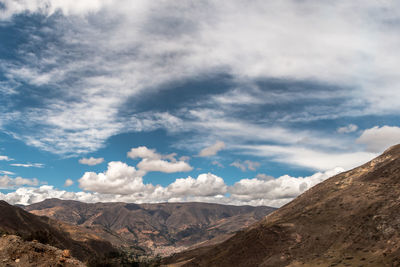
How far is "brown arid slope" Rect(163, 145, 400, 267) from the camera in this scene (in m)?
101

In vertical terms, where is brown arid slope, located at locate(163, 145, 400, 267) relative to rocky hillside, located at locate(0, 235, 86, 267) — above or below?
below

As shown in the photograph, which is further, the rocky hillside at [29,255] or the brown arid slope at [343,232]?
the brown arid slope at [343,232]

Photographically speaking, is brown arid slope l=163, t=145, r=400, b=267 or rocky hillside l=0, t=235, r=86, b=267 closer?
rocky hillside l=0, t=235, r=86, b=267

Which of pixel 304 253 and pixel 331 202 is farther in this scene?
pixel 331 202

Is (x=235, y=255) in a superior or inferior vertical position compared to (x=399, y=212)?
inferior

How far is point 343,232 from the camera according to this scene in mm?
123812

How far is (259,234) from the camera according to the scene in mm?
154250

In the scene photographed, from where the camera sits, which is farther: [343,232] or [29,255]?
[343,232]

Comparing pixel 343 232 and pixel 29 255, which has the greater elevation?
pixel 29 255

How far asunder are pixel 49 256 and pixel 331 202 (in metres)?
164

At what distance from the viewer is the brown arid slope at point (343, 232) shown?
101 m

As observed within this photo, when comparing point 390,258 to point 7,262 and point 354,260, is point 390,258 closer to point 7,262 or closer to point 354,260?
point 354,260

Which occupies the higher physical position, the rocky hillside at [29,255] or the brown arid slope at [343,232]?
the rocky hillside at [29,255]

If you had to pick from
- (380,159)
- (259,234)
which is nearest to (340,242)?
(259,234)
